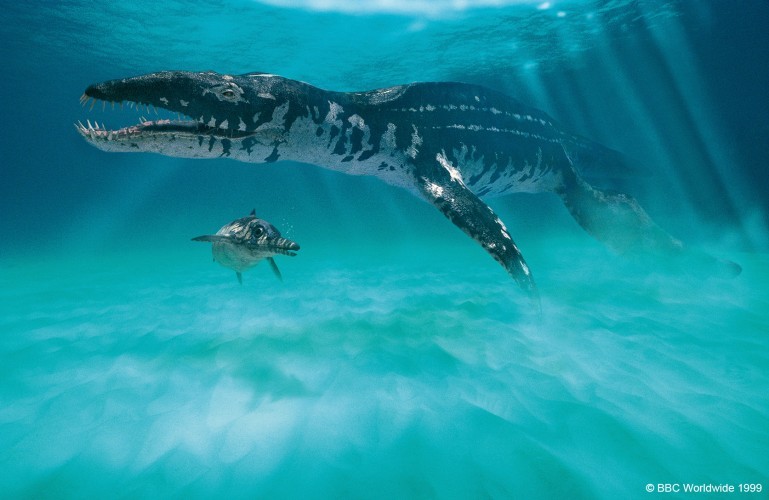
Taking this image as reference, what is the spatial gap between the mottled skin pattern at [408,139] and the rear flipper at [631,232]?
0.02 meters

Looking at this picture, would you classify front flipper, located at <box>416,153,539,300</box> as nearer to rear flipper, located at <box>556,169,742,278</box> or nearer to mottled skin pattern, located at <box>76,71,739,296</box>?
mottled skin pattern, located at <box>76,71,739,296</box>

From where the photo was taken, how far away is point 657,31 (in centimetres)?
1773

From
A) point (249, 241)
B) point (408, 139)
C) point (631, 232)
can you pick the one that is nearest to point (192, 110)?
point (249, 241)

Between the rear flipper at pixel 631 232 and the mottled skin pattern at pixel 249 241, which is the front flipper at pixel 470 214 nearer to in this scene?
the mottled skin pattern at pixel 249 241

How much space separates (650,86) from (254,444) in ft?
82.0

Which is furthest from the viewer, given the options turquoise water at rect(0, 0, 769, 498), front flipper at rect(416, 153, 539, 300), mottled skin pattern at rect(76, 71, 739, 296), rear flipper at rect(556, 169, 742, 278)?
rear flipper at rect(556, 169, 742, 278)

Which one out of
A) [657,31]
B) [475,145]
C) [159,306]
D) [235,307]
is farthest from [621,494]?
[657,31]

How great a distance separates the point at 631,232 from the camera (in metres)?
7.66

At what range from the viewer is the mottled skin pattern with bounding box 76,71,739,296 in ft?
12.2

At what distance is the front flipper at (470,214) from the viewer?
186 inches

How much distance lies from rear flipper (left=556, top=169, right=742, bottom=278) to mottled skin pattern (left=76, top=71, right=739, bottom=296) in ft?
0.07

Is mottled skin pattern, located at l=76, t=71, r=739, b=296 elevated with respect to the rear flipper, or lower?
elevated

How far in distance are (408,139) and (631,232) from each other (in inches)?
206

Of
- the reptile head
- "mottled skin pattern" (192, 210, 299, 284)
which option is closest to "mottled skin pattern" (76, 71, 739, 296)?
the reptile head
